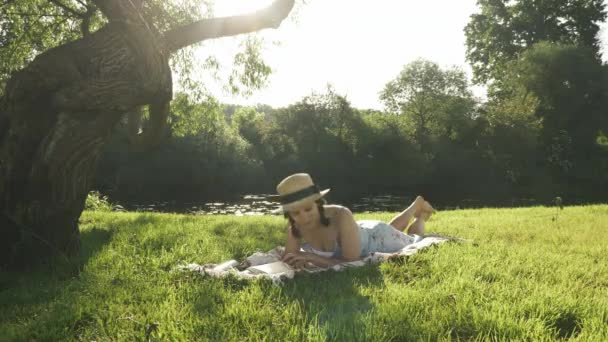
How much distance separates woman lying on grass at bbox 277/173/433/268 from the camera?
423cm

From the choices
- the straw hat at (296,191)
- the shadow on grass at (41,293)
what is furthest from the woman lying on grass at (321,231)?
the shadow on grass at (41,293)

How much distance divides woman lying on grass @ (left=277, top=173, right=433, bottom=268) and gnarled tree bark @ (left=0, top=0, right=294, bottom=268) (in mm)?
2454

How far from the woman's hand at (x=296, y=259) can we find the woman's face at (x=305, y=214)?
348 millimetres

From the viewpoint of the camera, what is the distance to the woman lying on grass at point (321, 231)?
166 inches

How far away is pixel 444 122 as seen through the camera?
146ft

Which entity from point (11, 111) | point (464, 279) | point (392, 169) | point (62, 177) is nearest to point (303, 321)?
point (464, 279)

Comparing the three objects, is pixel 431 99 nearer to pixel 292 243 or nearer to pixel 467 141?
pixel 467 141

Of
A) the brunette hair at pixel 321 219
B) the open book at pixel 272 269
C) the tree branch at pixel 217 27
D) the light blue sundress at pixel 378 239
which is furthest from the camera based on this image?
the tree branch at pixel 217 27

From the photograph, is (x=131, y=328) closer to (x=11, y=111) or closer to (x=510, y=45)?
(x=11, y=111)

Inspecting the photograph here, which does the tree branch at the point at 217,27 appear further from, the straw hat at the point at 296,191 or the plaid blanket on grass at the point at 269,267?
the plaid blanket on grass at the point at 269,267

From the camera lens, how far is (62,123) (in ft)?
15.3

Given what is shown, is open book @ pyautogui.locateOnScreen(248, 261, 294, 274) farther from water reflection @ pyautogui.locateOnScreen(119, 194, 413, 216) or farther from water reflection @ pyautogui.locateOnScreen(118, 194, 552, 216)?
water reflection @ pyautogui.locateOnScreen(118, 194, 552, 216)

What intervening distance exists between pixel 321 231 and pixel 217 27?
144 inches

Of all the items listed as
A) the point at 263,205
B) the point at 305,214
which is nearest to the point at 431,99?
the point at 263,205
